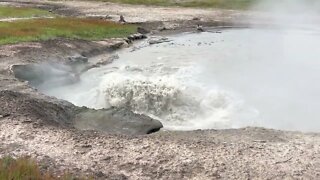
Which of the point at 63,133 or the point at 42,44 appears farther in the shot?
the point at 42,44

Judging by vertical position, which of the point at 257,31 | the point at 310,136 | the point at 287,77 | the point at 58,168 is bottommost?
the point at 58,168

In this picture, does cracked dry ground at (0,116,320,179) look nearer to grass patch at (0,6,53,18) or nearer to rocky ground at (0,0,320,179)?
rocky ground at (0,0,320,179)

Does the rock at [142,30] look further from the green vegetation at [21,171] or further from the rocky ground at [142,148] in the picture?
the green vegetation at [21,171]

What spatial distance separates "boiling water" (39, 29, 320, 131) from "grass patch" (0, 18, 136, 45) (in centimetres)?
550

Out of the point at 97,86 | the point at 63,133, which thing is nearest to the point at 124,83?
the point at 97,86

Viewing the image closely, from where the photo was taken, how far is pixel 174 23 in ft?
185

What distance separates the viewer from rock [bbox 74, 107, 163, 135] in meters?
18.3

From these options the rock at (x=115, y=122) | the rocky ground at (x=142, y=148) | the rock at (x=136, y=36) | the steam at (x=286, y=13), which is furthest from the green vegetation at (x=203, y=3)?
the rock at (x=115, y=122)

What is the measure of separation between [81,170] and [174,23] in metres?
43.9

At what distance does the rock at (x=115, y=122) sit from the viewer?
60.1ft

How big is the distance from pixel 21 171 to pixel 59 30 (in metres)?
30.7

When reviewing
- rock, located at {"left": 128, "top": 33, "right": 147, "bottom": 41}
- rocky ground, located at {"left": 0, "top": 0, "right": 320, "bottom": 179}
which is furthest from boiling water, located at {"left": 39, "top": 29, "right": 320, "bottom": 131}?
rock, located at {"left": 128, "top": 33, "right": 147, "bottom": 41}

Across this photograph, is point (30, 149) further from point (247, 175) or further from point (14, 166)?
point (247, 175)

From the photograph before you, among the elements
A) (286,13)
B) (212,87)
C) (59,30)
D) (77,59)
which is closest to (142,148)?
(212,87)
